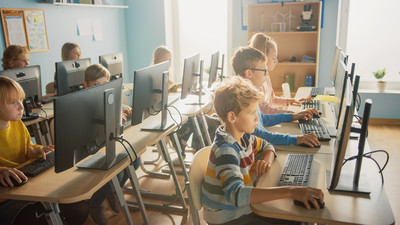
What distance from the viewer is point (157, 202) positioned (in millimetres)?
2762

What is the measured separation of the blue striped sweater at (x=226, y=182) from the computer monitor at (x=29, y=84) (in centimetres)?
175

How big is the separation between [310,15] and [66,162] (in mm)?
3872

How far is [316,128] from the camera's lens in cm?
219

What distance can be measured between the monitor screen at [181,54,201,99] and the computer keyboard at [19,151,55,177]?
4.14 ft

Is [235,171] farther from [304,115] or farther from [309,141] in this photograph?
[304,115]

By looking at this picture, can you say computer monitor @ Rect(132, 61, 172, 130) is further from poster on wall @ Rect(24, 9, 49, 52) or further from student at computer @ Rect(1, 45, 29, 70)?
poster on wall @ Rect(24, 9, 49, 52)

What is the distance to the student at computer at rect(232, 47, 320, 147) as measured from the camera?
1.88 m

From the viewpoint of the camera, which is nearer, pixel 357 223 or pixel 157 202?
pixel 357 223

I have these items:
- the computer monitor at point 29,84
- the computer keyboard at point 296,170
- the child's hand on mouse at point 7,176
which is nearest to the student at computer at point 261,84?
the computer keyboard at point 296,170

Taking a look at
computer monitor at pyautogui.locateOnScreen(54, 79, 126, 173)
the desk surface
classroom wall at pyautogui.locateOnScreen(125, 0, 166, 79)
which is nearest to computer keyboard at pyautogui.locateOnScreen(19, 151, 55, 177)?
the desk surface

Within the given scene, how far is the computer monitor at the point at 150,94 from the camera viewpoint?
2047 mm

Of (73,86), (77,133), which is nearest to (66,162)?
(77,133)

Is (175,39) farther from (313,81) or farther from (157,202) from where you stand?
(157,202)

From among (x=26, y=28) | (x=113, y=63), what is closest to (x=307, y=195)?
(x=113, y=63)
